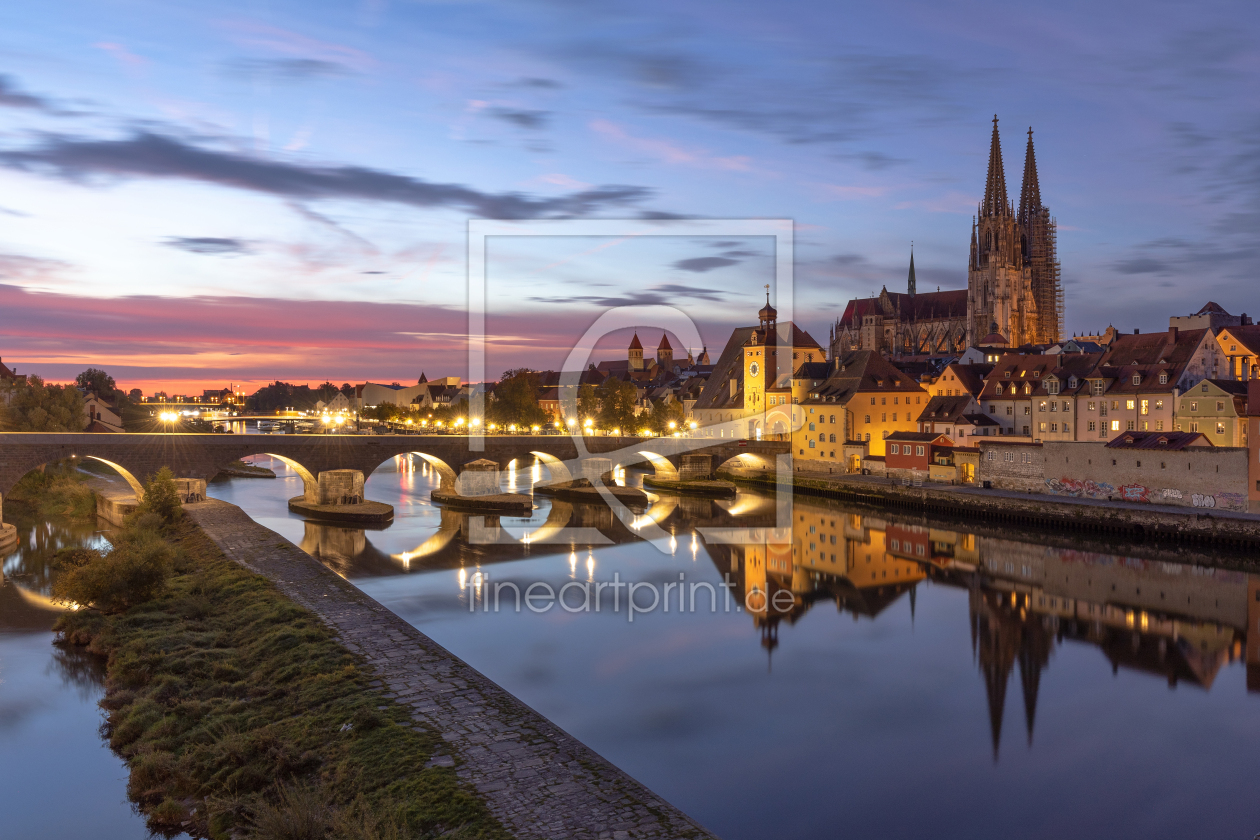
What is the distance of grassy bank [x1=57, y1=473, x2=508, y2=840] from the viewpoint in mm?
9945

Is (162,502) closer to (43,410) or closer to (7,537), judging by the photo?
(7,537)

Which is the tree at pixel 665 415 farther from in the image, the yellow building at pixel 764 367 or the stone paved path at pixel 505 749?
the stone paved path at pixel 505 749

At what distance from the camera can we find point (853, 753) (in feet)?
48.4

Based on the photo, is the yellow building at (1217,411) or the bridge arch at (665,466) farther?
the bridge arch at (665,466)

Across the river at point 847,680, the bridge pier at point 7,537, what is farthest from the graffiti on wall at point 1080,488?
the bridge pier at point 7,537

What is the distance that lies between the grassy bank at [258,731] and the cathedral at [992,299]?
296 ft

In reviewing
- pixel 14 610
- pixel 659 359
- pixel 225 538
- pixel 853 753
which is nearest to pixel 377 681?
pixel 853 753

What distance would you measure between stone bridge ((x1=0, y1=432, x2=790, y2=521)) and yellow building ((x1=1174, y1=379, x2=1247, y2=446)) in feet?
88.8

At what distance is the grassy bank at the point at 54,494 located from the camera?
38500 mm

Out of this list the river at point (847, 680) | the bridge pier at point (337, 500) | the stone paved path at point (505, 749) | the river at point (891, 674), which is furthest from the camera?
the bridge pier at point (337, 500)

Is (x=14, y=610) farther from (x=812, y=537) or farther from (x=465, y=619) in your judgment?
(x=812, y=537)

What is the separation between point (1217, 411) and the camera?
36750mm

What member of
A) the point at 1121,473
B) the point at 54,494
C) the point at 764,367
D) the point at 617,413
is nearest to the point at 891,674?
the point at 1121,473

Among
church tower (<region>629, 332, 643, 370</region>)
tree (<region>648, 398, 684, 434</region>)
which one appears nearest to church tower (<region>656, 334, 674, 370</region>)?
church tower (<region>629, 332, 643, 370</region>)
